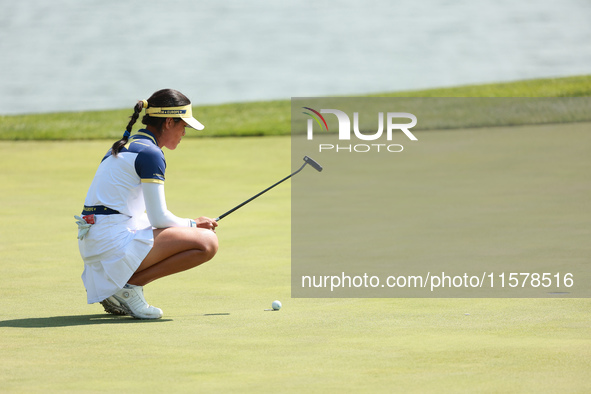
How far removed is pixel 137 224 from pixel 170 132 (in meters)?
0.56

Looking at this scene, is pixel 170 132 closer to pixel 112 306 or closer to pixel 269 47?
pixel 112 306

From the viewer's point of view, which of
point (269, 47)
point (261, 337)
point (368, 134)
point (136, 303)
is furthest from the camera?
point (269, 47)

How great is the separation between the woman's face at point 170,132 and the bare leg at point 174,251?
499mm

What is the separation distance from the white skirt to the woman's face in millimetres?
484

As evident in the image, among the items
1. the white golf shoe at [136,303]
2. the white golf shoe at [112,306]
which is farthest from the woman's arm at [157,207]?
the white golf shoe at [112,306]

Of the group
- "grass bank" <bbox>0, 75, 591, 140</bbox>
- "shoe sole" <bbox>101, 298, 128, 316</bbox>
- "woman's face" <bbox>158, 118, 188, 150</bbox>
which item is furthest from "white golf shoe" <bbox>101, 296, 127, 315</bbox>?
"grass bank" <bbox>0, 75, 591, 140</bbox>

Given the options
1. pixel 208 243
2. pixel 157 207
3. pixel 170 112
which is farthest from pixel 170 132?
pixel 208 243

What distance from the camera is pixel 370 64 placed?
21906 mm

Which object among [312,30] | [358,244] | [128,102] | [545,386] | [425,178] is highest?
[312,30]

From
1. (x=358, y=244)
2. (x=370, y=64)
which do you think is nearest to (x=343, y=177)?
(x=358, y=244)

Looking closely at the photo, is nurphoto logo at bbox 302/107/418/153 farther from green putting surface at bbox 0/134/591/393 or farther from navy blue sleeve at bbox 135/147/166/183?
Result: navy blue sleeve at bbox 135/147/166/183

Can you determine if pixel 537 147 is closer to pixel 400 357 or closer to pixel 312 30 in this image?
pixel 312 30

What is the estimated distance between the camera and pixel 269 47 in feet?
73.0

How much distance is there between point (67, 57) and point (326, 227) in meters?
13.2
